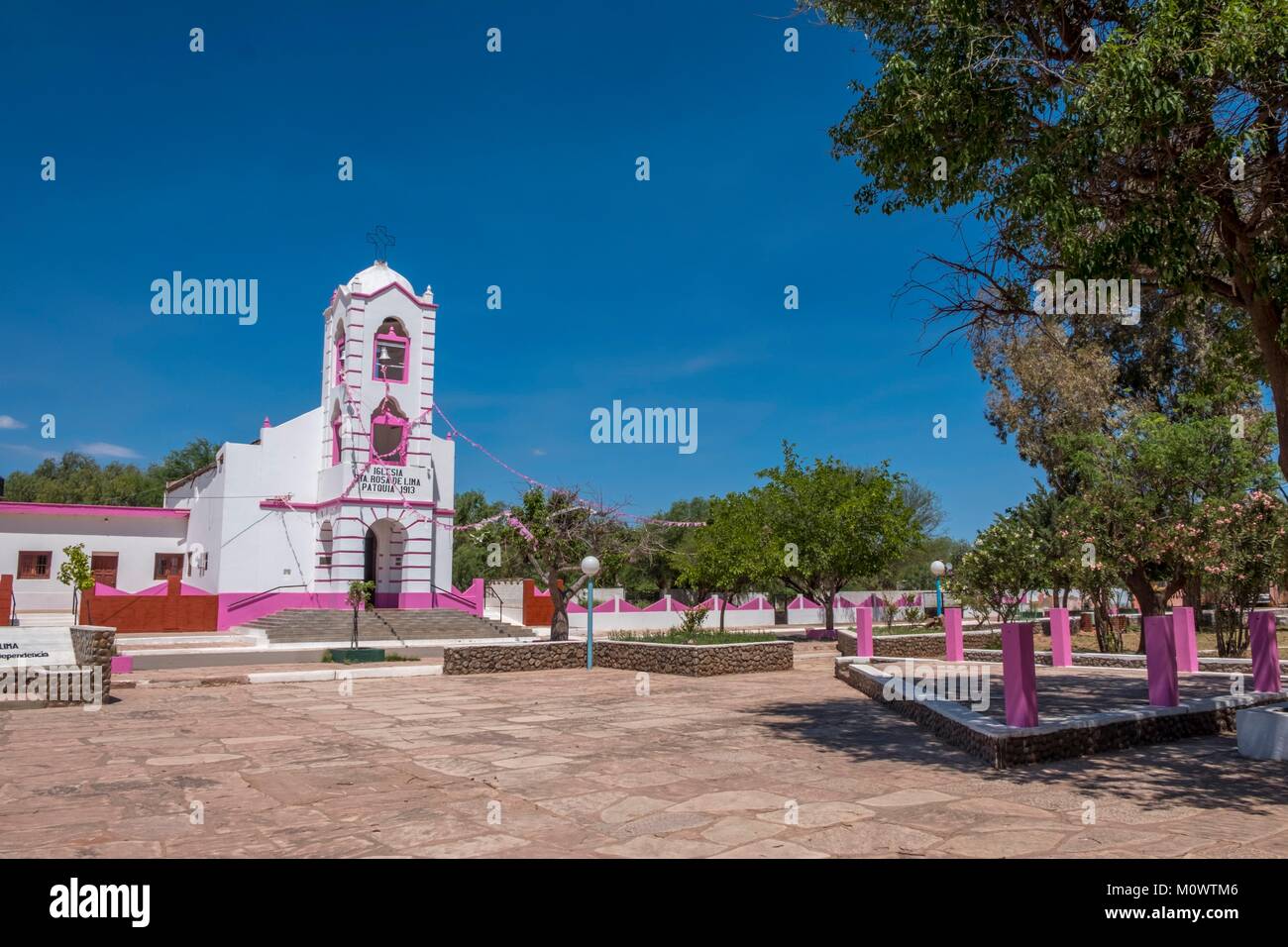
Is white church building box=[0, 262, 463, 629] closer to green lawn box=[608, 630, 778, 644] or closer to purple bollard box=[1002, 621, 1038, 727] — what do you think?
green lawn box=[608, 630, 778, 644]

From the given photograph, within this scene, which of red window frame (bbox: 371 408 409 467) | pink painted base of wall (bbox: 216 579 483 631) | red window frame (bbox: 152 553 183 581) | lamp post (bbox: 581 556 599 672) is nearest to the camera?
lamp post (bbox: 581 556 599 672)

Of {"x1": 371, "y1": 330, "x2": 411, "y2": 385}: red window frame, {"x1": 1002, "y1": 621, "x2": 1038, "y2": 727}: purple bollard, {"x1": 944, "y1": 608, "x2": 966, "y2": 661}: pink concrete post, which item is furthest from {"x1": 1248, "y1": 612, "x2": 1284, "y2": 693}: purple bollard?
{"x1": 371, "y1": 330, "x2": 411, "y2": 385}: red window frame

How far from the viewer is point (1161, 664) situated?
401 inches

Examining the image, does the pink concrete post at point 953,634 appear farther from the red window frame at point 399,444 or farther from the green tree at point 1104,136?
the red window frame at point 399,444

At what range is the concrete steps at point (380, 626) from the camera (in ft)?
90.6

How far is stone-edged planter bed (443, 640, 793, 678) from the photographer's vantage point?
18.6 meters

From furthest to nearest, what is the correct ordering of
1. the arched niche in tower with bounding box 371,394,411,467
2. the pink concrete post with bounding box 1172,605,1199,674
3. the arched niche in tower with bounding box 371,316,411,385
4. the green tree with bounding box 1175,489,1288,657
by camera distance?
the arched niche in tower with bounding box 371,316,411,385 → the arched niche in tower with bounding box 371,394,411,467 → the green tree with bounding box 1175,489,1288,657 → the pink concrete post with bounding box 1172,605,1199,674

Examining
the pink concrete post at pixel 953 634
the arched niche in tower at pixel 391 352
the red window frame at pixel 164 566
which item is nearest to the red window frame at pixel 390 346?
the arched niche in tower at pixel 391 352

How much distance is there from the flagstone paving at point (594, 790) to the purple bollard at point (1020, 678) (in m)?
0.53

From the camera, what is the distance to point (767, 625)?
3972 centimetres

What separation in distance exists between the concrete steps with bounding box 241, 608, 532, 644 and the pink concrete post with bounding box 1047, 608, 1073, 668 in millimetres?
17482

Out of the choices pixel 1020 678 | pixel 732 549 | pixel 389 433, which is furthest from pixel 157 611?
pixel 1020 678

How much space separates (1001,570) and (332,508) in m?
21.9
